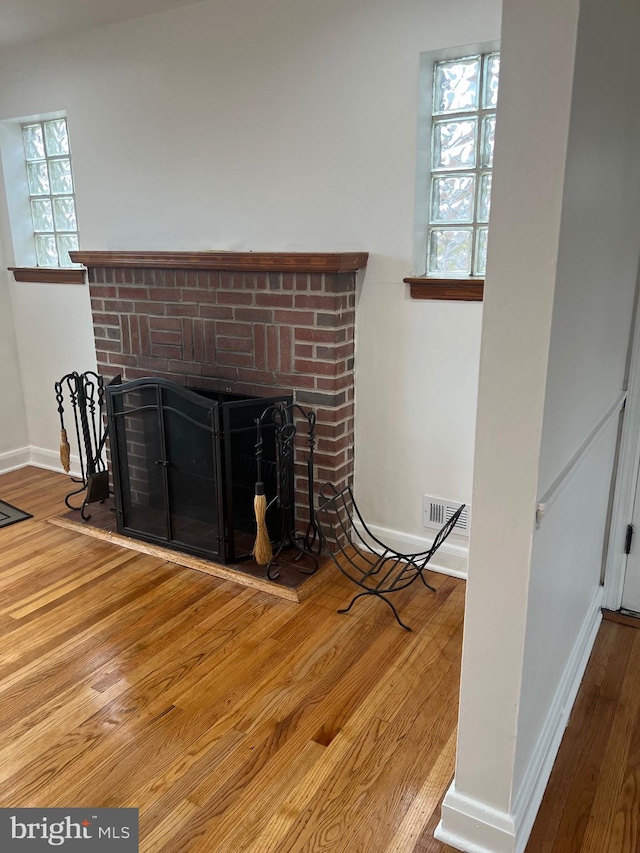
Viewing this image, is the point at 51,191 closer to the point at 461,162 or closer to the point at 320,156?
the point at 320,156

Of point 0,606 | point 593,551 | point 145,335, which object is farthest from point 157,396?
point 593,551

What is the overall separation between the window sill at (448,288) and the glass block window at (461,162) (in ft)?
0.45

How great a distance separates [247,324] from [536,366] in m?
1.84

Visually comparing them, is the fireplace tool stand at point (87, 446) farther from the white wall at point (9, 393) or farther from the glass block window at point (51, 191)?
the glass block window at point (51, 191)

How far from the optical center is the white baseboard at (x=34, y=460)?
3.98 metres

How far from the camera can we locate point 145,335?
3.19m

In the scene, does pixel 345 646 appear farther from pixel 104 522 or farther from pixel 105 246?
pixel 105 246

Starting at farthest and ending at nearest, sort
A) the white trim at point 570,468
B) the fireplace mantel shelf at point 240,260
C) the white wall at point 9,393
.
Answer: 1. the white wall at point 9,393
2. the fireplace mantel shelf at point 240,260
3. the white trim at point 570,468

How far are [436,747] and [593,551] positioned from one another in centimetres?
89

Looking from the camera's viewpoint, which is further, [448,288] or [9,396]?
[9,396]

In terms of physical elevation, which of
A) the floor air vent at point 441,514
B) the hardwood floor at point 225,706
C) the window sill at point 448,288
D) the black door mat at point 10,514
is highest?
the window sill at point 448,288

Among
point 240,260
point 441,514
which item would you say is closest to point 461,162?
point 240,260

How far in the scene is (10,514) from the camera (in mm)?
3396

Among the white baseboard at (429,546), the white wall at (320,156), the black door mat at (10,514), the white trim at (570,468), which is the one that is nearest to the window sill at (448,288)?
the white wall at (320,156)
